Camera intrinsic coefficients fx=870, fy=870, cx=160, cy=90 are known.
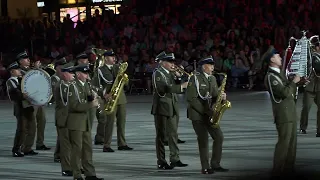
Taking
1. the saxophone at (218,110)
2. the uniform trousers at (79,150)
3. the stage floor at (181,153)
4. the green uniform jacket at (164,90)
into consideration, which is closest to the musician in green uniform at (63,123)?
the stage floor at (181,153)

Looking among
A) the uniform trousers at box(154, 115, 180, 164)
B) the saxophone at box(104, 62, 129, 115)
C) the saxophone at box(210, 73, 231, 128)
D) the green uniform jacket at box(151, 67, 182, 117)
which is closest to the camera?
the saxophone at box(210, 73, 231, 128)

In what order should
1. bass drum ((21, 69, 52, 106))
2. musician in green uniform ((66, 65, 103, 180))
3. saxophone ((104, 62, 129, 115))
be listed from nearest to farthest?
musician in green uniform ((66, 65, 103, 180))
bass drum ((21, 69, 52, 106))
saxophone ((104, 62, 129, 115))

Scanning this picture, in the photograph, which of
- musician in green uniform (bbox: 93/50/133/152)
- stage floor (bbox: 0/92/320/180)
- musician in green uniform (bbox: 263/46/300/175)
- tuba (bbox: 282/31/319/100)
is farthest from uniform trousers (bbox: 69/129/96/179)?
musician in green uniform (bbox: 93/50/133/152)

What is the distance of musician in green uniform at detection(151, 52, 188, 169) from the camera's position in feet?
46.4

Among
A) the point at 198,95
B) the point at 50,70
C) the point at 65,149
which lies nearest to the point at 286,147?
the point at 198,95

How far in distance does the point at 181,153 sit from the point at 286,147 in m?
3.76

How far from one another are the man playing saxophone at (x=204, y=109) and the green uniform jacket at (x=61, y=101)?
188 centimetres

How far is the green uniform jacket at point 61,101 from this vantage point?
1295 cm

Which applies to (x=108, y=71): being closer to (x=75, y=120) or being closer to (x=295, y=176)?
(x=75, y=120)

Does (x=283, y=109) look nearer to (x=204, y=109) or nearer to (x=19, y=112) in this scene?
→ (x=204, y=109)

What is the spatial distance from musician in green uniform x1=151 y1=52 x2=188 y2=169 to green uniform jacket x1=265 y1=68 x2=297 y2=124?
2.12 m

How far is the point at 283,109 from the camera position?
12344mm

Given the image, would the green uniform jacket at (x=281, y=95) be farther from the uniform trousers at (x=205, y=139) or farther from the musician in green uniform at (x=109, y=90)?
the musician in green uniform at (x=109, y=90)

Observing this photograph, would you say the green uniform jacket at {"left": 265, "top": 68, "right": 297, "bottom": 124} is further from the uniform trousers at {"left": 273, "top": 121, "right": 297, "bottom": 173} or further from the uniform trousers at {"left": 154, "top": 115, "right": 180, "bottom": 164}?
the uniform trousers at {"left": 154, "top": 115, "right": 180, "bottom": 164}
